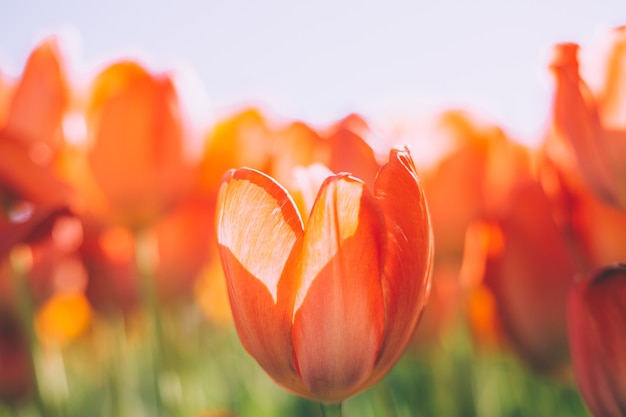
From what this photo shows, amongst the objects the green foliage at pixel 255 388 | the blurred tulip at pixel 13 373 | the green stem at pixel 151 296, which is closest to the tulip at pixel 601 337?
the green foliage at pixel 255 388

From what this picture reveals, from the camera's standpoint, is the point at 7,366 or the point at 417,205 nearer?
the point at 417,205

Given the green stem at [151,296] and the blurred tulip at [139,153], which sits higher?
the blurred tulip at [139,153]

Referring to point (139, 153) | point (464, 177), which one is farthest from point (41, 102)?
point (464, 177)

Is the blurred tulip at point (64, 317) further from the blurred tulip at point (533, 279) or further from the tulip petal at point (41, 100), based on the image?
the blurred tulip at point (533, 279)

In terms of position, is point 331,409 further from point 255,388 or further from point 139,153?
point 255,388

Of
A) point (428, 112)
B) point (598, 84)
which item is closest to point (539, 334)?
point (598, 84)

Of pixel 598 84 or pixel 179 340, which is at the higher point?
pixel 598 84

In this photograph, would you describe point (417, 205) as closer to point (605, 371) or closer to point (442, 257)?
point (605, 371)
